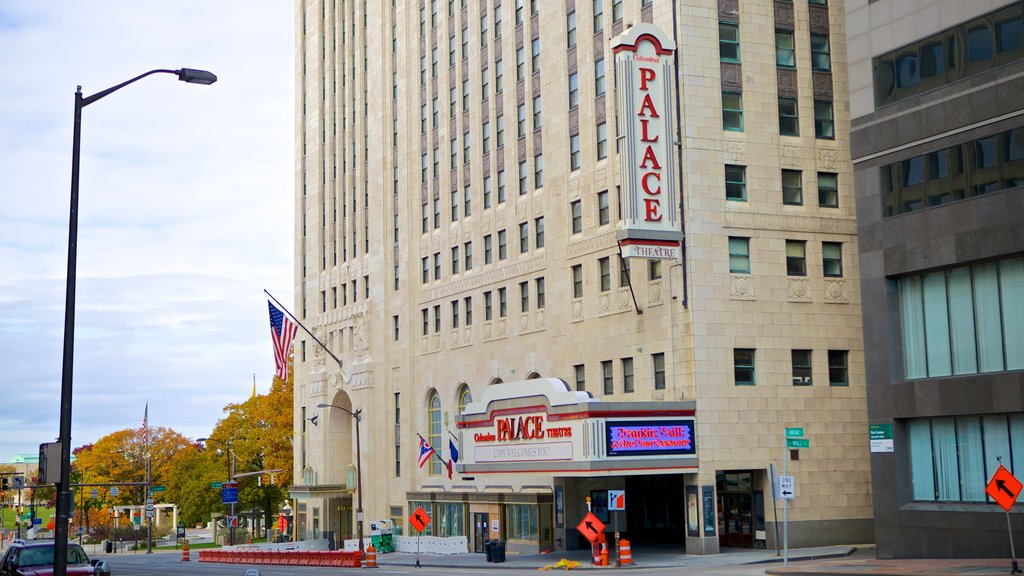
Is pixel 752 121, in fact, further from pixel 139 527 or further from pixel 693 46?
pixel 139 527

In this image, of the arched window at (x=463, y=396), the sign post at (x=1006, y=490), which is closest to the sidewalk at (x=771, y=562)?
the sign post at (x=1006, y=490)

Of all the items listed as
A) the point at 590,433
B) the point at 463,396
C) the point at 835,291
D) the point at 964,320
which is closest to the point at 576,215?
the point at 835,291

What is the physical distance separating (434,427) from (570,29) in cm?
2742

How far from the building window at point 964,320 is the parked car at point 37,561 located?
26931 mm

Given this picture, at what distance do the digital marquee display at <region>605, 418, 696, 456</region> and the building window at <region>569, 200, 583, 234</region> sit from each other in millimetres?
13223

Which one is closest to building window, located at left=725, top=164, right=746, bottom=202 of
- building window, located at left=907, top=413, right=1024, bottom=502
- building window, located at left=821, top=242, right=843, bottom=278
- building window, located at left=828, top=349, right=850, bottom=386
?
building window, located at left=821, top=242, right=843, bottom=278

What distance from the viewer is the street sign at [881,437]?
40656 mm

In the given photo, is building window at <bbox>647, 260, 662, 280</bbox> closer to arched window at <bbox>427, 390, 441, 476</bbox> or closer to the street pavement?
the street pavement

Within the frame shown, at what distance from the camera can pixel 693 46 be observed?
2068 inches

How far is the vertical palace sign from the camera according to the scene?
162 feet

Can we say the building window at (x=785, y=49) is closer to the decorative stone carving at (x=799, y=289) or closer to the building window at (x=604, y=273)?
the decorative stone carving at (x=799, y=289)

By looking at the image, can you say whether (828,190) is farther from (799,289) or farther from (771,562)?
(771,562)

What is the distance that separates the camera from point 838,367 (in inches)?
2116

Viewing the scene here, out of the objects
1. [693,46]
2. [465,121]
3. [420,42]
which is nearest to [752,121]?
[693,46]
